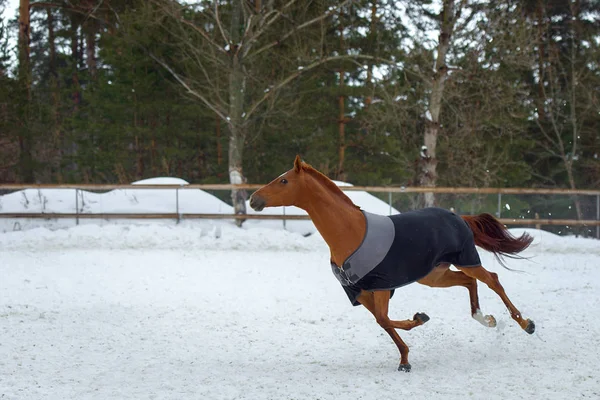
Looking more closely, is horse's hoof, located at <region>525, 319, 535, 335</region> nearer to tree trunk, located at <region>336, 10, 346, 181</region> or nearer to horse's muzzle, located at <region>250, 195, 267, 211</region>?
horse's muzzle, located at <region>250, 195, 267, 211</region>

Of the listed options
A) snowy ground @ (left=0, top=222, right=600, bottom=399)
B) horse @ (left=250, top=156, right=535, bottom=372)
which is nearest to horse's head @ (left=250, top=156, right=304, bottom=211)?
horse @ (left=250, top=156, right=535, bottom=372)

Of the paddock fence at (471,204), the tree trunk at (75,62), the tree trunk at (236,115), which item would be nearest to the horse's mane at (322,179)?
the paddock fence at (471,204)

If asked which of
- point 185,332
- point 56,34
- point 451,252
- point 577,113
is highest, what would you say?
point 56,34

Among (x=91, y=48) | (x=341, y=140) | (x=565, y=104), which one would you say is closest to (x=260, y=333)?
(x=341, y=140)

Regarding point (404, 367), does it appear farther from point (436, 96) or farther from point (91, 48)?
point (91, 48)

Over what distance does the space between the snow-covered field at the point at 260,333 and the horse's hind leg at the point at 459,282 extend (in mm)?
221

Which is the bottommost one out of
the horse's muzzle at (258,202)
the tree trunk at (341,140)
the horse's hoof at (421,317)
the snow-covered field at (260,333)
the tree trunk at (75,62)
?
the snow-covered field at (260,333)

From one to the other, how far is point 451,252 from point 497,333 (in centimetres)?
132

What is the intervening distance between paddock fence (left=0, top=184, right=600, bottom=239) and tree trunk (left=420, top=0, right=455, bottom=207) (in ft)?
1.97

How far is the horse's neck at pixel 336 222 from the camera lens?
4.61 m

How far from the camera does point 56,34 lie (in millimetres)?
22906

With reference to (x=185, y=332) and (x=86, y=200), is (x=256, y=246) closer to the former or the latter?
(x=86, y=200)

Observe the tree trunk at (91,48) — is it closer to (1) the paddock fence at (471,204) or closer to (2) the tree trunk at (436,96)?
(1) the paddock fence at (471,204)

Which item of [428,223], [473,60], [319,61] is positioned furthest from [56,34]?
[428,223]
